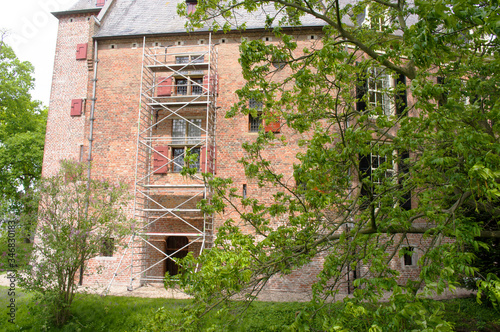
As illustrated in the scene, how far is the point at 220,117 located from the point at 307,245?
873 cm

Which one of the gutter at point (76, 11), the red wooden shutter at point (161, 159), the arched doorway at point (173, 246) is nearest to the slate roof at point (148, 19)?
the gutter at point (76, 11)

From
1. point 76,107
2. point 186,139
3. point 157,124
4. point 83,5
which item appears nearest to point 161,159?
point 186,139

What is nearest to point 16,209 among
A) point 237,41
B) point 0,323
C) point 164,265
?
point 0,323

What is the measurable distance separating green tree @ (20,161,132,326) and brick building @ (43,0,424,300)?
98.9 inches

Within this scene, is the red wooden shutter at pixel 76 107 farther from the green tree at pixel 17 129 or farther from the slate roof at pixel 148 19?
the green tree at pixel 17 129

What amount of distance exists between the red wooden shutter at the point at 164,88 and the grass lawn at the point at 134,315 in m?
7.23

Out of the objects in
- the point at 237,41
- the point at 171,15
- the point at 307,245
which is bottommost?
the point at 307,245

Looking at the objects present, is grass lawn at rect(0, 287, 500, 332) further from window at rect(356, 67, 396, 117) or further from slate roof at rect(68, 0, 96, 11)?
slate roof at rect(68, 0, 96, 11)

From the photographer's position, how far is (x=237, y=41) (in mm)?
12836

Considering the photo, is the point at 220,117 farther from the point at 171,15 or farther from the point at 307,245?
the point at 307,245

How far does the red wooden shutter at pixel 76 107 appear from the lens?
13.4m

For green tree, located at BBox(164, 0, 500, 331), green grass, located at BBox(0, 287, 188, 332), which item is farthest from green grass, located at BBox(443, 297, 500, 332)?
green grass, located at BBox(0, 287, 188, 332)

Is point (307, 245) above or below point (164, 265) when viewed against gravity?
above

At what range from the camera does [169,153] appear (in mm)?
12430
